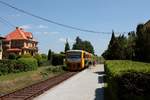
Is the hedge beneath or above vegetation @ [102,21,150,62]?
beneath

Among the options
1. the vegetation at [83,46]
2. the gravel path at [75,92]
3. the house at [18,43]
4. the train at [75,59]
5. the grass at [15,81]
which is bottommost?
the gravel path at [75,92]

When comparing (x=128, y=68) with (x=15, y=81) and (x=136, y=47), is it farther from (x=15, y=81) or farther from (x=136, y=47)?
(x=136, y=47)

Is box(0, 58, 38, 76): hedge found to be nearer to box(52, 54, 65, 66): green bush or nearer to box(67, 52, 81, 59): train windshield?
box(67, 52, 81, 59): train windshield

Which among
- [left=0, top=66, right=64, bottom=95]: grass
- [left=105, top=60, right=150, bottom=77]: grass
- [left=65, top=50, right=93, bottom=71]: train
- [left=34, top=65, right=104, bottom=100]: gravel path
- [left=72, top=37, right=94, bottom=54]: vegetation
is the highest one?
[left=72, top=37, right=94, bottom=54]: vegetation

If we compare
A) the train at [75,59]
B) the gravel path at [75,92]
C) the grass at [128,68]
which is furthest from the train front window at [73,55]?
the grass at [128,68]

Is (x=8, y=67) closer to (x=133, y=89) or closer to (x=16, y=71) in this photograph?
(x=16, y=71)

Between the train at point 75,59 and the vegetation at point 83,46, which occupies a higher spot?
the vegetation at point 83,46

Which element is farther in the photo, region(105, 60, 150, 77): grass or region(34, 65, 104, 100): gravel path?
region(34, 65, 104, 100): gravel path

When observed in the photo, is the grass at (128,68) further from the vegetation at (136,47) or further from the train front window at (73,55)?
the train front window at (73,55)

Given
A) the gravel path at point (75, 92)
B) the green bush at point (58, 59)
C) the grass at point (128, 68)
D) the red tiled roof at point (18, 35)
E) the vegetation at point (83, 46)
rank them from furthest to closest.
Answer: the vegetation at point (83, 46)
the red tiled roof at point (18, 35)
the green bush at point (58, 59)
the gravel path at point (75, 92)
the grass at point (128, 68)

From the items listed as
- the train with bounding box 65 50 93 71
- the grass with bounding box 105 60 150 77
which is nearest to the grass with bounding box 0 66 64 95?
the grass with bounding box 105 60 150 77

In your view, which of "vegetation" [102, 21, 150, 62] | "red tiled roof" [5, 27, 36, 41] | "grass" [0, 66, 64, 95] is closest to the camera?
"grass" [0, 66, 64, 95]

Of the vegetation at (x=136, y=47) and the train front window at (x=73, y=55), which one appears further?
the train front window at (x=73, y=55)

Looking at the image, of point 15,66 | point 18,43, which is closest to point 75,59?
point 15,66
